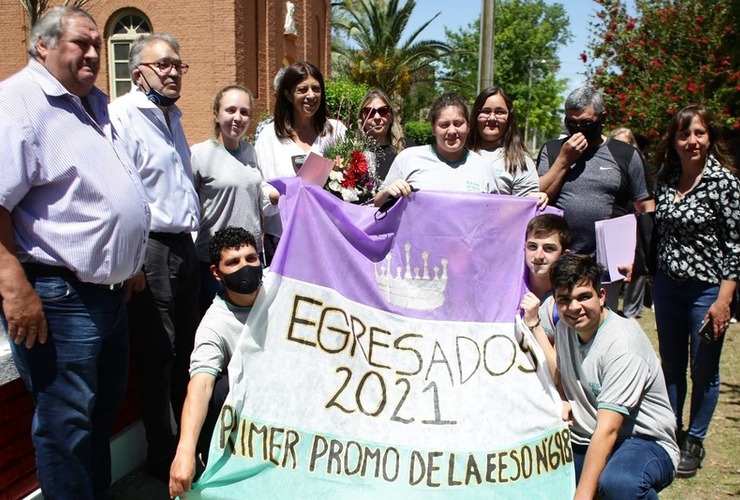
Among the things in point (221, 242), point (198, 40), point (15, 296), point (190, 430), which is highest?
point (198, 40)

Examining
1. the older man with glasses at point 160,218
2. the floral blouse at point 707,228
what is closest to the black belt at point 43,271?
the older man with glasses at point 160,218

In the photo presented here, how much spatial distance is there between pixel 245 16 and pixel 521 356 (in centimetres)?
1900

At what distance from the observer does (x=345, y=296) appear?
348 centimetres

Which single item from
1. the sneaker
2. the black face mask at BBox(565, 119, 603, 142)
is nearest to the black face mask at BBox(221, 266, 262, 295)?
the black face mask at BBox(565, 119, 603, 142)

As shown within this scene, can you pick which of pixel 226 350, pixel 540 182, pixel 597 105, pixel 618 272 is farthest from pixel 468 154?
pixel 226 350

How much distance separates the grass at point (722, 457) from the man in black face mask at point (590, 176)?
1.17 metres

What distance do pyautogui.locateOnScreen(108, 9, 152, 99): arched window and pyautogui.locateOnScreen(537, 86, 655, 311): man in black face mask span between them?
19.1 metres

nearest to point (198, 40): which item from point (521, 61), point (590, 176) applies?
point (590, 176)

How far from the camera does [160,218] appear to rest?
355 centimetres

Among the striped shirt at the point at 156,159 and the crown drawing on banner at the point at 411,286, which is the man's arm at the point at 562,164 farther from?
the striped shirt at the point at 156,159

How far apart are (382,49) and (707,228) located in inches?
1239

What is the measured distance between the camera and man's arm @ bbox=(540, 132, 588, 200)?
A: 13.2ft

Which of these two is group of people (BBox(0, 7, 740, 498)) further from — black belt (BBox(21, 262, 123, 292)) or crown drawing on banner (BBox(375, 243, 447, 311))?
crown drawing on banner (BBox(375, 243, 447, 311))

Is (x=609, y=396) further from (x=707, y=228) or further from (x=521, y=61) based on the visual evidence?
(x=521, y=61)
